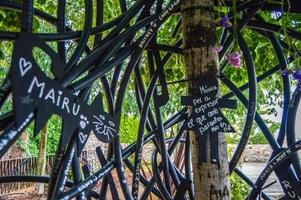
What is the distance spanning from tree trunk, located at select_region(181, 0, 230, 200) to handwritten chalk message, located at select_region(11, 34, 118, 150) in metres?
0.20

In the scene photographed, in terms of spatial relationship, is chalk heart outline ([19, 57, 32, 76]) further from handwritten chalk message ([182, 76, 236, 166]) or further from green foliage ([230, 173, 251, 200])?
green foliage ([230, 173, 251, 200])

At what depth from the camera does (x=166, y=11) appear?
61cm

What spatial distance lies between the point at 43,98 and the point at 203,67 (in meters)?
0.31

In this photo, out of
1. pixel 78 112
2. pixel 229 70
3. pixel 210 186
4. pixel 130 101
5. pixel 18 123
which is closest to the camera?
pixel 18 123

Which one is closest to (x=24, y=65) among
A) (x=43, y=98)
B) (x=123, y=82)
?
(x=43, y=98)

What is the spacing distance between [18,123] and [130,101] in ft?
7.98

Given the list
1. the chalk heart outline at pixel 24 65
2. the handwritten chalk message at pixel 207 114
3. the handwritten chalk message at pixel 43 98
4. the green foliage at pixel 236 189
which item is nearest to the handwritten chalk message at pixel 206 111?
the handwritten chalk message at pixel 207 114

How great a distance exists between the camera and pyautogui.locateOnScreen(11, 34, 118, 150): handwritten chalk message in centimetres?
37

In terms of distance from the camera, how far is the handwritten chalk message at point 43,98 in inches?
14.5

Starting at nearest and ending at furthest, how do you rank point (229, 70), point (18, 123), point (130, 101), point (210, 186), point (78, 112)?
point (18, 123)
point (78, 112)
point (210, 186)
point (229, 70)
point (130, 101)

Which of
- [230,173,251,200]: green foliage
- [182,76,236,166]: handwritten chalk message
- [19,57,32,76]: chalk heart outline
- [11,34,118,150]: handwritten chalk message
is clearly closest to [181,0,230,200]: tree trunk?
[182,76,236,166]: handwritten chalk message

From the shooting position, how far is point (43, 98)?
1.31ft

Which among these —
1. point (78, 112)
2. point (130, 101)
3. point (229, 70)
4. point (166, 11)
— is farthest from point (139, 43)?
point (130, 101)

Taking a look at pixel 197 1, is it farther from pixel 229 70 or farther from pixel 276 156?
pixel 229 70
